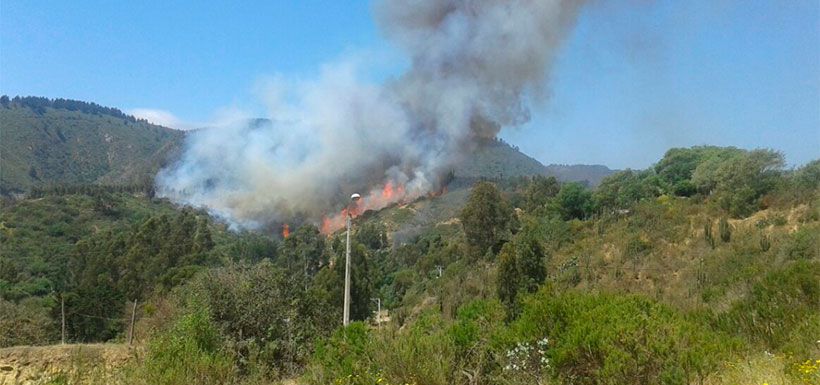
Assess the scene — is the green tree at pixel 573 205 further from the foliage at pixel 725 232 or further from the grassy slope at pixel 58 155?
the grassy slope at pixel 58 155

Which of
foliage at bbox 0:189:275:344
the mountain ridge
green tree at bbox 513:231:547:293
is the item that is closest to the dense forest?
green tree at bbox 513:231:547:293

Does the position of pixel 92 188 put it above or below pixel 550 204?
above

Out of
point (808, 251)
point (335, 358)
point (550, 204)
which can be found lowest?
point (335, 358)

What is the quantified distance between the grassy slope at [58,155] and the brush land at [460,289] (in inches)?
347

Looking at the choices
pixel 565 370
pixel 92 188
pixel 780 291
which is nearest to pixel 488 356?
pixel 565 370

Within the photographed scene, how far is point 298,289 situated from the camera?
48.0ft

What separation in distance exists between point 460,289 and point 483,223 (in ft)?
47.5

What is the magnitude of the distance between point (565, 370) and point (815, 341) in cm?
335

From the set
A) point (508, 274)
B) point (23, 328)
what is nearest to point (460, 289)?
point (508, 274)

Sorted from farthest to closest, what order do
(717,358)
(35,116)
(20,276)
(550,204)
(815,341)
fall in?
(35,116), (550,204), (20,276), (815,341), (717,358)

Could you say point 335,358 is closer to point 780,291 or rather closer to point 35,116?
point 780,291

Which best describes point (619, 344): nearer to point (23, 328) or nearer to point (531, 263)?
point (23, 328)

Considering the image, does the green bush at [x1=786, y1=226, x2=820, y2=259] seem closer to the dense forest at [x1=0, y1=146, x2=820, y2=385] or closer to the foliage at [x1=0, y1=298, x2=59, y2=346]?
the dense forest at [x1=0, y1=146, x2=820, y2=385]

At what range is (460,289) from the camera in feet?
154
